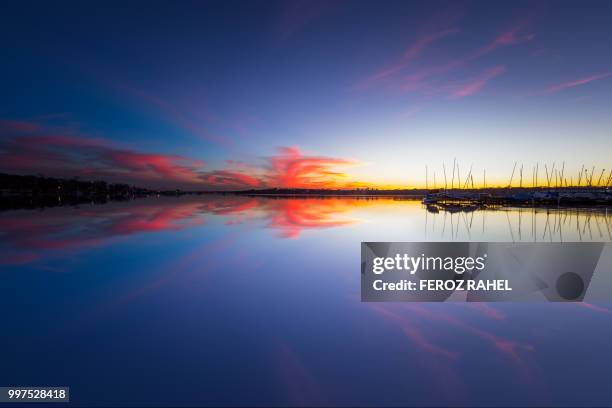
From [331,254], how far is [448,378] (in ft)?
46.0

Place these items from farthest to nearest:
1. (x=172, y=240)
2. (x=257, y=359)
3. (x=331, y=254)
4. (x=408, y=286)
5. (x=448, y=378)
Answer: (x=172, y=240) → (x=331, y=254) → (x=408, y=286) → (x=257, y=359) → (x=448, y=378)

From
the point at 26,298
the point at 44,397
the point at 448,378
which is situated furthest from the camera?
the point at 26,298

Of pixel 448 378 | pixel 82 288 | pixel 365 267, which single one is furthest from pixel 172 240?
pixel 448 378

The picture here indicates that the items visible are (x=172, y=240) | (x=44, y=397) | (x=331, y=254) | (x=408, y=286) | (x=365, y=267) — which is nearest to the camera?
(x=44, y=397)

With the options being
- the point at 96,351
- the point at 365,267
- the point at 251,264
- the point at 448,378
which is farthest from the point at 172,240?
the point at 448,378

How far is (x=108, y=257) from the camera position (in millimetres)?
19547

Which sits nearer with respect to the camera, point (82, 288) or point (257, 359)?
point (257, 359)

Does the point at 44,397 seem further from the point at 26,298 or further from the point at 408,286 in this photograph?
the point at 408,286

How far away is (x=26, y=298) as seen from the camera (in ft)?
40.5

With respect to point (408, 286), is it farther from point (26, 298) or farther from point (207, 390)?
point (26, 298)

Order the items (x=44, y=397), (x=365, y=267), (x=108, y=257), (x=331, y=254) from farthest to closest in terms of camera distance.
Result: (x=331, y=254)
(x=108, y=257)
(x=365, y=267)
(x=44, y=397)

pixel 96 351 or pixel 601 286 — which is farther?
pixel 601 286

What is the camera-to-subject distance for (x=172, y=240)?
2603 cm

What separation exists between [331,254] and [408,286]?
8148mm
